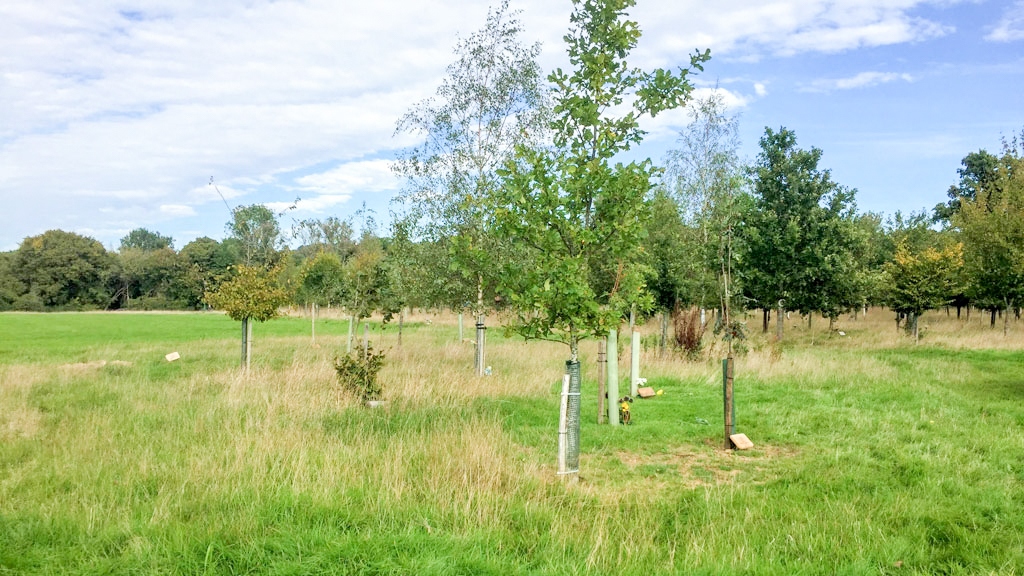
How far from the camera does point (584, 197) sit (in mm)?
7129

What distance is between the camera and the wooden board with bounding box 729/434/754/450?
8336 mm

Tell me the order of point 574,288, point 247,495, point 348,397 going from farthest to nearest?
1. point 348,397
2. point 574,288
3. point 247,495

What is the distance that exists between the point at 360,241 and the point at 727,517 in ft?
197

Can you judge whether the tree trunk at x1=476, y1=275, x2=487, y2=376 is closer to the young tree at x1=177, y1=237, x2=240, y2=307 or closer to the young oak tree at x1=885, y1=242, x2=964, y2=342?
the young oak tree at x1=885, y1=242, x2=964, y2=342

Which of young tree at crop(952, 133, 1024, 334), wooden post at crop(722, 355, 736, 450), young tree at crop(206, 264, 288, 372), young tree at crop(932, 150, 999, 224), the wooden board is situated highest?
young tree at crop(932, 150, 999, 224)

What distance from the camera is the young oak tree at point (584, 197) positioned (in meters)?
6.68

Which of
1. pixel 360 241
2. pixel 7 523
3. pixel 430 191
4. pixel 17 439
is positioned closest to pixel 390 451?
pixel 7 523

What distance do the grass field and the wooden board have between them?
0.49ft

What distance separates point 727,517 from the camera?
18.7ft

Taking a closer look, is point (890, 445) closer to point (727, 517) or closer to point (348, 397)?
point (727, 517)

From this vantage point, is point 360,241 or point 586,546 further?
point 360,241

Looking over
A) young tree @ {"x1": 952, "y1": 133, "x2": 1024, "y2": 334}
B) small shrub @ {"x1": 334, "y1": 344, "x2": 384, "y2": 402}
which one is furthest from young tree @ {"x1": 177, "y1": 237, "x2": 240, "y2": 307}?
young tree @ {"x1": 952, "y1": 133, "x2": 1024, "y2": 334}

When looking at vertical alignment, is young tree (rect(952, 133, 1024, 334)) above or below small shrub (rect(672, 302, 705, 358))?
above

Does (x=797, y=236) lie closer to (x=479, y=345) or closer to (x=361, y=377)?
(x=479, y=345)
